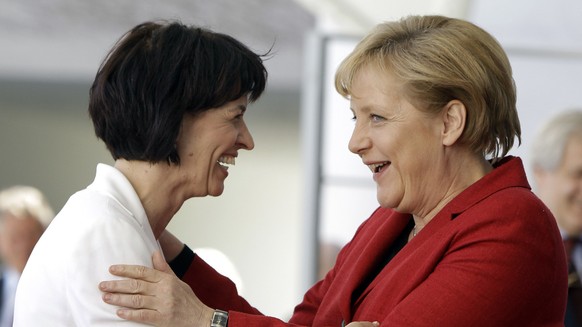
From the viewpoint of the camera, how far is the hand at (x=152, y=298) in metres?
2.22

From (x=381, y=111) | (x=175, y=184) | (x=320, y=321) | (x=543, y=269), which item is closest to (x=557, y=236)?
(x=543, y=269)

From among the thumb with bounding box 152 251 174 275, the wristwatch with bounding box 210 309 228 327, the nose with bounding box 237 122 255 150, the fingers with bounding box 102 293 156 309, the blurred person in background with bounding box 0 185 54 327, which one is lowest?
the wristwatch with bounding box 210 309 228 327

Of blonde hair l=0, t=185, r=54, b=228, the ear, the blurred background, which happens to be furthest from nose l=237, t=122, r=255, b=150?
the blurred background

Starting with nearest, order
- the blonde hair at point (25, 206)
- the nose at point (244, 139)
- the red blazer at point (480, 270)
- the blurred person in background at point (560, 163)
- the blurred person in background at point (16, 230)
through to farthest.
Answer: the red blazer at point (480, 270) < the nose at point (244, 139) < the blurred person in background at point (560, 163) < the blurred person in background at point (16, 230) < the blonde hair at point (25, 206)

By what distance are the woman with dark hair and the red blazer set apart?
0.31 meters

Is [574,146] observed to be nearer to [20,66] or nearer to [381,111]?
[381,111]

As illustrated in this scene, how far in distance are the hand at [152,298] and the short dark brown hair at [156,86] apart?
296 mm

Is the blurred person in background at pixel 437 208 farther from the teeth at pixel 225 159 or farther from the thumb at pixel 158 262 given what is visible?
the teeth at pixel 225 159

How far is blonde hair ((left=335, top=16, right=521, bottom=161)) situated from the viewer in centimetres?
234

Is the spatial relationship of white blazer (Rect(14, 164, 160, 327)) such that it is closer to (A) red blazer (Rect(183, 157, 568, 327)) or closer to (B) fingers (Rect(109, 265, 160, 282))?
(B) fingers (Rect(109, 265, 160, 282))

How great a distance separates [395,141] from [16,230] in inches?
153

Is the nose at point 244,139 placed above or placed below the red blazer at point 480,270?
above

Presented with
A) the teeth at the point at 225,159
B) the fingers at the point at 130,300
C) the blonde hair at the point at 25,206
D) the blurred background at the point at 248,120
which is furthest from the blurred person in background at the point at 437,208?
the blurred background at the point at 248,120

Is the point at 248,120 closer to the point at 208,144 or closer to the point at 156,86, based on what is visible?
the point at 208,144
